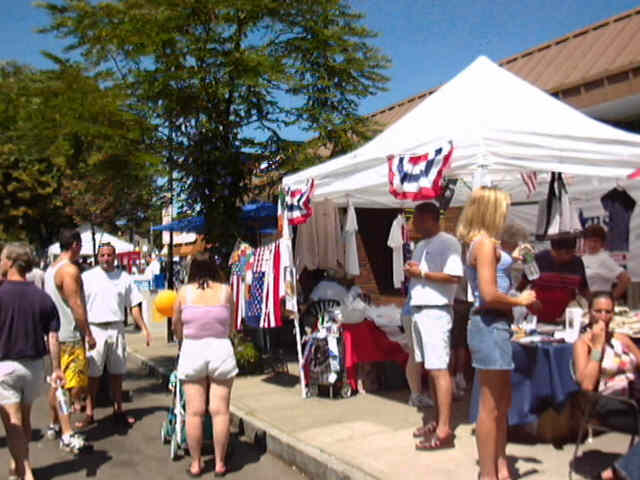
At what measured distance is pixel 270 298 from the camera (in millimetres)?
7430

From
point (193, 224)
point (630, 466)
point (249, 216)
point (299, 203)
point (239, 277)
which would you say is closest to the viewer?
point (630, 466)

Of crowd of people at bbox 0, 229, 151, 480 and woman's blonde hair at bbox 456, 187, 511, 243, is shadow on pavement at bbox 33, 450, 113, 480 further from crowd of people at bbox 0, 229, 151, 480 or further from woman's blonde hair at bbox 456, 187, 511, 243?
woman's blonde hair at bbox 456, 187, 511, 243

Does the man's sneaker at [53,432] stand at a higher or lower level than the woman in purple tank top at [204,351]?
lower

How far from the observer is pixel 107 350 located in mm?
6203

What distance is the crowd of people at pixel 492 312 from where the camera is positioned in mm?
3561

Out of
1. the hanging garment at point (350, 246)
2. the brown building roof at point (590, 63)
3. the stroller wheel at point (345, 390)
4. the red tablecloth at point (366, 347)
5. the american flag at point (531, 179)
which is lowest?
the stroller wheel at point (345, 390)

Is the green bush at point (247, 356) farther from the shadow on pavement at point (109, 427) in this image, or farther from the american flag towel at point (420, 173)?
the american flag towel at point (420, 173)

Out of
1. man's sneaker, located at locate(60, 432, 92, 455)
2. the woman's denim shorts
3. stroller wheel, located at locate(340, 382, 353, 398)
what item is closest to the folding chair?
the woman's denim shorts

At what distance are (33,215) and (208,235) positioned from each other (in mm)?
25201

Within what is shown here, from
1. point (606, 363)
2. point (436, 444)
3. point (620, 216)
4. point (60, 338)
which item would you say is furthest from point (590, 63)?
point (60, 338)

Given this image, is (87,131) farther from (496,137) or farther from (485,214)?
(485,214)

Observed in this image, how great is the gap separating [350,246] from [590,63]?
5.16 meters

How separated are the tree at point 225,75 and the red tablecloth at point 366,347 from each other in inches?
108

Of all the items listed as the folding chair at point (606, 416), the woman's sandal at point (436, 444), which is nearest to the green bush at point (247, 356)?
the woman's sandal at point (436, 444)
